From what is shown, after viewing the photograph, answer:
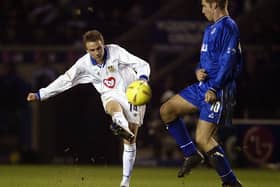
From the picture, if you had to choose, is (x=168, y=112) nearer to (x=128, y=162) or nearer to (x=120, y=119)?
(x=120, y=119)

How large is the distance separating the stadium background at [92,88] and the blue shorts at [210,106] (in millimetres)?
7100

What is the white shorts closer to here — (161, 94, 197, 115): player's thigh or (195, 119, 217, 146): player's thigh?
(161, 94, 197, 115): player's thigh

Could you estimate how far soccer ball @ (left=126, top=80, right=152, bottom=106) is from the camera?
11.2m

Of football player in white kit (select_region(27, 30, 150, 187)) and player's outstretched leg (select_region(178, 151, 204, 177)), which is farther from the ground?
football player in white kit (select_region(27, 30, 150, 187))

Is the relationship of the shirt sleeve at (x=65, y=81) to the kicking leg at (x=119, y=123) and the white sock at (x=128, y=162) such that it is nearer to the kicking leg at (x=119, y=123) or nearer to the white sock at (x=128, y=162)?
the kicking leg at (x=119, y=123)

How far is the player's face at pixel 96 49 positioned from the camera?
474 inches

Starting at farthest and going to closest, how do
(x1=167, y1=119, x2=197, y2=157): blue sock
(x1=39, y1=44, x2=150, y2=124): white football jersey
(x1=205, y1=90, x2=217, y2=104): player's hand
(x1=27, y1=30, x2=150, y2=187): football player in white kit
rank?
(x1=39, y1=44, x2=150, y2=124): white football jersey, (x1=27, y1=30, x2=150, y2=187): football player in white kit, (x1=167, y1=119, x2=197, y2=157): blue sock, (x1=205, y1=90, x2=217, y2=104): player's hand

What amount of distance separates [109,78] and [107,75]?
0.05 m

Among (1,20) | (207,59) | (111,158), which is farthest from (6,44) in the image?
(207,59)

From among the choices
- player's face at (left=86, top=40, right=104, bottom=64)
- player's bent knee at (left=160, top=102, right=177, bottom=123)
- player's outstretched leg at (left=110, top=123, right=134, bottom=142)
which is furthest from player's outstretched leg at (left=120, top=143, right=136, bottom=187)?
player's face at (left=86, top=40, right=104, bottom=64)

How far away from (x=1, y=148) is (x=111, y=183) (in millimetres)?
6736

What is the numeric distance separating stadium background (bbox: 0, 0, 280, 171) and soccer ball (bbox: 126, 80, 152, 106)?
6.81 metres

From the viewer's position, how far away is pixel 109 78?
40.8ft

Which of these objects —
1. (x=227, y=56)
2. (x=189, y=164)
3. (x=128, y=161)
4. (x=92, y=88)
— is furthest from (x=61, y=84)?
(x=92, y=88)
